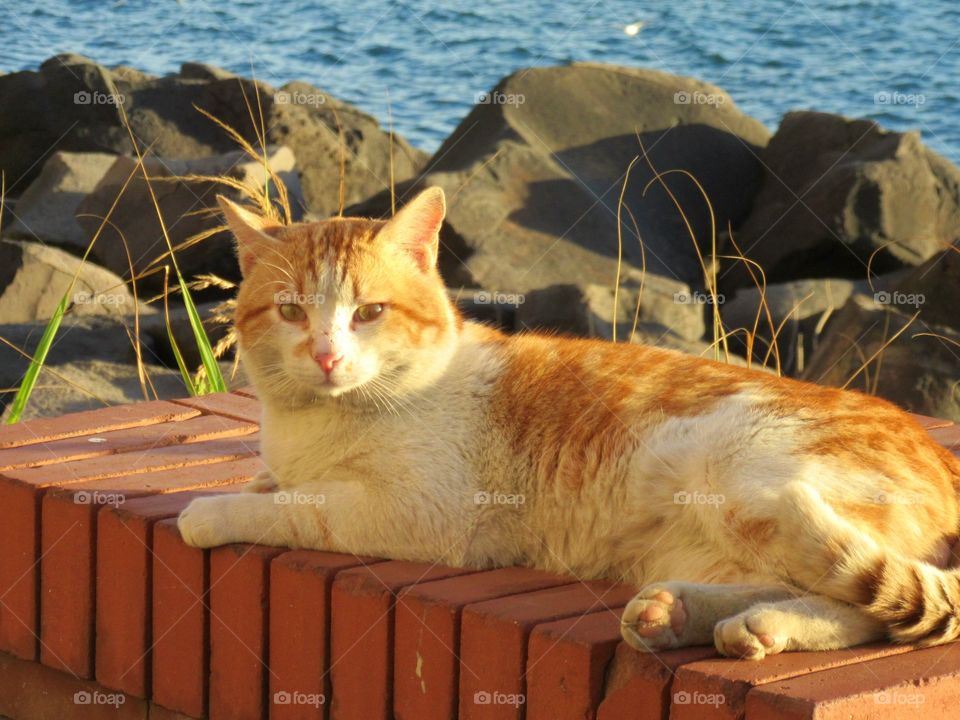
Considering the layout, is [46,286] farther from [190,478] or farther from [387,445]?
[387,445]

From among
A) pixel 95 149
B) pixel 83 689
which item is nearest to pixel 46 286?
pixel 95 149

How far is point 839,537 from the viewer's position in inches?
96.9

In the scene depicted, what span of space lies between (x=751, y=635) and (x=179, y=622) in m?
1.48

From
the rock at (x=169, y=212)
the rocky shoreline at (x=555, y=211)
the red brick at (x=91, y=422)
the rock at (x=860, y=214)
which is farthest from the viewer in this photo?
the rock at (x=860, y=214)

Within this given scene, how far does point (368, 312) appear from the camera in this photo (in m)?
3.20

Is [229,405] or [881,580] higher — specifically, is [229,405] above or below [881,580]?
below

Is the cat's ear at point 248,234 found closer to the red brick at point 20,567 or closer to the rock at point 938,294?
the red brick at point 20,567

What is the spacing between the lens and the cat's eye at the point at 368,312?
319 cm

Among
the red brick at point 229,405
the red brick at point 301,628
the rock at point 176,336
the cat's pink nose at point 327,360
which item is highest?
the cat's pink nose at point 327,360

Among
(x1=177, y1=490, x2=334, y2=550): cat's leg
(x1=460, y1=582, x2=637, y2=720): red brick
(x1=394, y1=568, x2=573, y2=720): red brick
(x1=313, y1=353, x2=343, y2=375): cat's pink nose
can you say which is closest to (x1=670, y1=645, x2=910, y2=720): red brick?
(x1=460, y1=582, x2=637, y2=720): red brick

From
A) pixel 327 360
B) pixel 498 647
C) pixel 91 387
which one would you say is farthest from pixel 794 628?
pixel 91 387

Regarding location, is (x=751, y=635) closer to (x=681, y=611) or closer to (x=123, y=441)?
(x=681, y=611)

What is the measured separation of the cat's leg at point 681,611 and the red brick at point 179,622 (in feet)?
3.73

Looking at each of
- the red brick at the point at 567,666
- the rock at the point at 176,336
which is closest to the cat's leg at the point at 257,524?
the red brick at the point at 567,666
